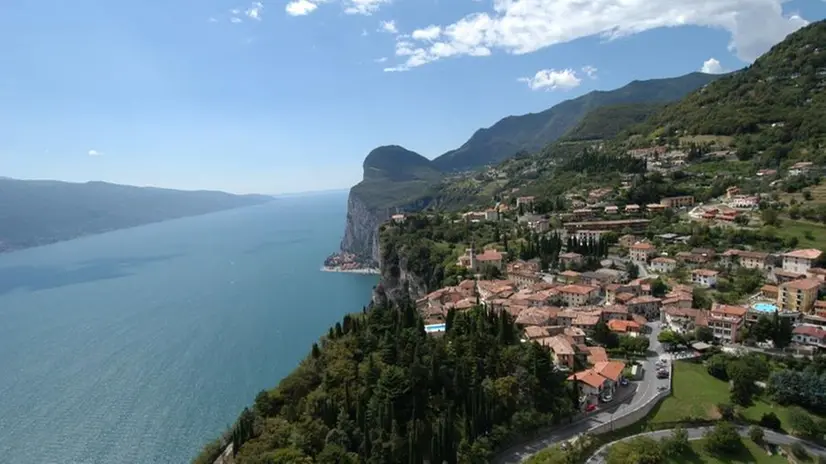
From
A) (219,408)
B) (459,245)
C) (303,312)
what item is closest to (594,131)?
(459,245)

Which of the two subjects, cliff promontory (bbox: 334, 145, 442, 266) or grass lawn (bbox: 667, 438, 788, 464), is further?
cliff promontory (bbox: 334, 145, 442, 266)

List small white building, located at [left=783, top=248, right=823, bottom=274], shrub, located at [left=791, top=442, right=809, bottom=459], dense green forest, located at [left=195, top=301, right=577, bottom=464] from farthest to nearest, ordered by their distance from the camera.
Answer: small white building, located at [left=783, top=248, right=823, bottom=274], dense green forest, located at [left=195, top=301, right=577, bottom=464], shrub, located at [left=791, top=442, right=809, bottom=459]

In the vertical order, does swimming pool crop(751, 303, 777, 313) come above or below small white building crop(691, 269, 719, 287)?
below

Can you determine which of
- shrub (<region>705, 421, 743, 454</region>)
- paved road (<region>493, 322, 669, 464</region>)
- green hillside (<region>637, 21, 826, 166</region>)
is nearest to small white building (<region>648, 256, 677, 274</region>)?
paved road (<region>493, 322, 669, 464</region>)

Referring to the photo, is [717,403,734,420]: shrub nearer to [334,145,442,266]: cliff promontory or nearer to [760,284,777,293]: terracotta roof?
[760,284,777,293]: terracotta roof

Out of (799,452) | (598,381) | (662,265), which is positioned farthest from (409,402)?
(662,265)

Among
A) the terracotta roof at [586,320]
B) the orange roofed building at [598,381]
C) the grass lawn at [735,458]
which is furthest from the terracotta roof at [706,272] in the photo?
the grass lawn at [735,458]

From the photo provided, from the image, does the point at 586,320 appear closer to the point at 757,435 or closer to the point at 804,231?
the point at 757,435
